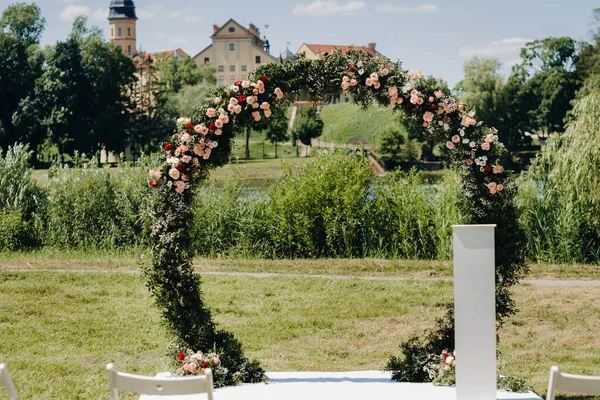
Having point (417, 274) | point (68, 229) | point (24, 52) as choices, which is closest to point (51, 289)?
point (68, 229)

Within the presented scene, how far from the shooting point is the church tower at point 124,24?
5295 inches

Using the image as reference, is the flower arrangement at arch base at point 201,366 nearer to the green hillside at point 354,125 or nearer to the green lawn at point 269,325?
the green lawn at point 269,325

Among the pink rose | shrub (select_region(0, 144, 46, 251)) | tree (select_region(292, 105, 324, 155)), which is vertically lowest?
shrub (select_region(0, 144, 46, 251))

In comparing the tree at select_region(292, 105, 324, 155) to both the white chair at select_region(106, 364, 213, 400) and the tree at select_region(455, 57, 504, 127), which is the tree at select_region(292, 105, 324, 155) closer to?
the tree at select_region(455, 57, 504, 127)

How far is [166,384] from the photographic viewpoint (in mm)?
3982

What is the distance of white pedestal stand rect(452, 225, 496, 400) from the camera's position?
18.3 feet

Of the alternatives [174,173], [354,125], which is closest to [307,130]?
[354,125]

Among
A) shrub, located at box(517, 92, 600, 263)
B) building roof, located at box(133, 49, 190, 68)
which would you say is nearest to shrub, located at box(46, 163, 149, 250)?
shrub, located at box(517, 92, 600, 263)

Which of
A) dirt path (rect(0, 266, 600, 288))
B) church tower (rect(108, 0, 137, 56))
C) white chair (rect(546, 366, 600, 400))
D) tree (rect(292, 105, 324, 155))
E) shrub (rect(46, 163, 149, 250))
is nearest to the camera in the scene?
white chair (rect(546, 366, 600, 400))

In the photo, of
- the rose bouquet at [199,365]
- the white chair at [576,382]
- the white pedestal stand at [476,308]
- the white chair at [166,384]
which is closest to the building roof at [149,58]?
the rose bouquet at [199,365]

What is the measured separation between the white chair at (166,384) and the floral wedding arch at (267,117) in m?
2.61

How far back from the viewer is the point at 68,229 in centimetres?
1544

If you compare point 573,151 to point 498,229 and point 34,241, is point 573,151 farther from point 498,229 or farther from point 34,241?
point 34,241

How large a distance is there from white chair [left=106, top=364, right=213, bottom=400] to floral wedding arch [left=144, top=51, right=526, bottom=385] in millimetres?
2613
